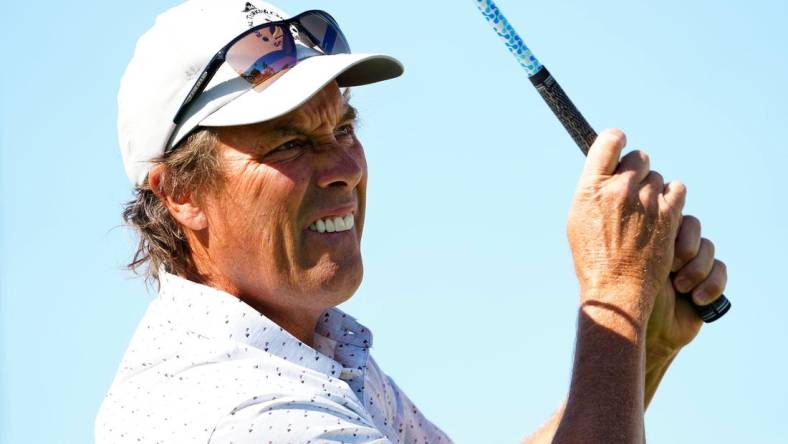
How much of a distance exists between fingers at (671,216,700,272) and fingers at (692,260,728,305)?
0.11m

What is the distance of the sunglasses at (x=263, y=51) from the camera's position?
471 cm

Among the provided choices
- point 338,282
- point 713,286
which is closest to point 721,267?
point 713,286

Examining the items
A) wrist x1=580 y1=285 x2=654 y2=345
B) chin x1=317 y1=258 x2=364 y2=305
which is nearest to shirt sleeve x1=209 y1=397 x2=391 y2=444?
chin x1=317 y1=258 x2=364 y2=305

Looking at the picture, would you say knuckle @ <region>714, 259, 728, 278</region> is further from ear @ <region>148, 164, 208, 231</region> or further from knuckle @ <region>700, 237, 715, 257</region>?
ear @ <region>148, 164, 208, 231</region>

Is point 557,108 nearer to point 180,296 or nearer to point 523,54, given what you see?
point 523,54

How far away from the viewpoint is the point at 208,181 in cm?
468

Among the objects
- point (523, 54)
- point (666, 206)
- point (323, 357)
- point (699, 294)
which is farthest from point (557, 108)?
point (323, 357)

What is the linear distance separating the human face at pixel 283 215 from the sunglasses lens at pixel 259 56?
18 centimetres

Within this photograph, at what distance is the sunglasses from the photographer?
471cm

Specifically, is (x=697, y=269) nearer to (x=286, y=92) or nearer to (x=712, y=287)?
(x=712, y=287)

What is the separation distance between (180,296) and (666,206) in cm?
164

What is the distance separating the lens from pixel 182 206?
4.79 meters

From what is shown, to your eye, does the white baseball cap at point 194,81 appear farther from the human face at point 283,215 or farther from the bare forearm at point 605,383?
the bare forearm at point 605,383

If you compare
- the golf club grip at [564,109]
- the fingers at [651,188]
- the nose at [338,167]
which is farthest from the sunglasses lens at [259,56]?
the fingers at [651,188]
